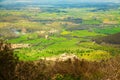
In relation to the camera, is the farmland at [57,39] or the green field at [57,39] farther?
the farmland at [57,39]

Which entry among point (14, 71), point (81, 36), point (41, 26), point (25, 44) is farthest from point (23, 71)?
point (41, 26)

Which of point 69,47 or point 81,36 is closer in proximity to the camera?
point 69,47

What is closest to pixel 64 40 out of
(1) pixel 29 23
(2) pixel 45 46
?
(2) pixel 45 46

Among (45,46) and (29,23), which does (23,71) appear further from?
(29,23)

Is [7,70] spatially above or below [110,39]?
above

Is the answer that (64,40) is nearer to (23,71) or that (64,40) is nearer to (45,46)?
(45,46)

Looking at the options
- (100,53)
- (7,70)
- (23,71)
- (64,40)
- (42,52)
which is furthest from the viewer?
(64,40)

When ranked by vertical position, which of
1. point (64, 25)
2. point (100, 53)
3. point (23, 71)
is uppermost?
point (23, 71)

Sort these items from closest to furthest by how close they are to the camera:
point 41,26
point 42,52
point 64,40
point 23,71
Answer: point 23,71
point 42,52
point 64,40
point 41,26

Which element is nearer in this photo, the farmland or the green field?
the green field
